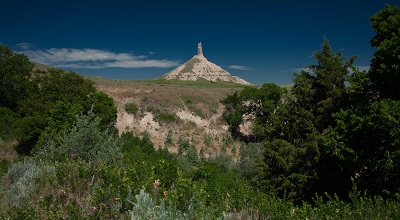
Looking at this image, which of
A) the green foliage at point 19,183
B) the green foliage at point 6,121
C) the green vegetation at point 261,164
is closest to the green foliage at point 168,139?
the green vegetation at point 261,164

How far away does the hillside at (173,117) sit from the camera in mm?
46781

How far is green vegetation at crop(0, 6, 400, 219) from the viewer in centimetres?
648

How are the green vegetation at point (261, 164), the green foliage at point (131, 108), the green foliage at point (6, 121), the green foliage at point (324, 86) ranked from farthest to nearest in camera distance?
the green foliage at point (131, 108) → the green foliage at point (6, 121) → the green foliage at point (324, 86) → the green vegetation at point (261, 164)

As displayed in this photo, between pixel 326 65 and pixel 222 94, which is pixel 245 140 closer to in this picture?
pixel 222 94

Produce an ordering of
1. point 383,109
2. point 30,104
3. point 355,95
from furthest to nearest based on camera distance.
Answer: point 30,104
point 355,95
point 383,109

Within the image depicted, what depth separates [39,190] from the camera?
7.38 metres

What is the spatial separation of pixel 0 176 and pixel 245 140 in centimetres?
4156

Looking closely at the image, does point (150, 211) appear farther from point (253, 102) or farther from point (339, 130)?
point (253, 102)

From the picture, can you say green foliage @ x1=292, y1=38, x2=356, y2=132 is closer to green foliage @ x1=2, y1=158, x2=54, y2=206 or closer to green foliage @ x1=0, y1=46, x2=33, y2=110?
green foliage @ x1=2, y1=158, x2=54, y2=206

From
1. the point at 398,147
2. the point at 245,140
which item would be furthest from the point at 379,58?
the point at 245,140

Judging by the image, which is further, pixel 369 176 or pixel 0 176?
pixel 369 176

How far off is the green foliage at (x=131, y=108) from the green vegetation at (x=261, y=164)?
45.4 feet

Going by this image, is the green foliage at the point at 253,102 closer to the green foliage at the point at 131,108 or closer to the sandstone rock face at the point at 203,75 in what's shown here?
the green foliage at the point at 131,108

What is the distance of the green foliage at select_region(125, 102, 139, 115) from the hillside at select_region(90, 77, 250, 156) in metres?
0.50
